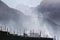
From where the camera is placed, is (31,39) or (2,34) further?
(31,39)

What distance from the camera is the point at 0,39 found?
51.1m

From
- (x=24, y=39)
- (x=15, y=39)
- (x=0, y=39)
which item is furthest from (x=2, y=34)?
(x=24, y=39)

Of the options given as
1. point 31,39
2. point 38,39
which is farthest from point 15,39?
point 38,39

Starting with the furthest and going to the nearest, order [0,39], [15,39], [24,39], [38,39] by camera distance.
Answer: [38,39] < [24,39] < [15,39] < [0,39]

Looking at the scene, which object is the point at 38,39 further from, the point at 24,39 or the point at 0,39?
the point at 0,39

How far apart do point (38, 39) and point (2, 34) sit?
40.2 metres

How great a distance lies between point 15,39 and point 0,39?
79.9 ft

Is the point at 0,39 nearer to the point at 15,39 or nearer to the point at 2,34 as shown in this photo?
the point at 2,34

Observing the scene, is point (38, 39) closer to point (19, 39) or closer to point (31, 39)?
point (31, 39)

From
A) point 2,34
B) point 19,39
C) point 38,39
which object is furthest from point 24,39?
point 2,34

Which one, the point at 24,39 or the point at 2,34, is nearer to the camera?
the point at 2,34

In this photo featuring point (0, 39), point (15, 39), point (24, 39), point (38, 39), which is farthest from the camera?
point (38, 39)

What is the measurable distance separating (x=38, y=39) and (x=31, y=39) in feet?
19.1

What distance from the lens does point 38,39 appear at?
89562 mm
